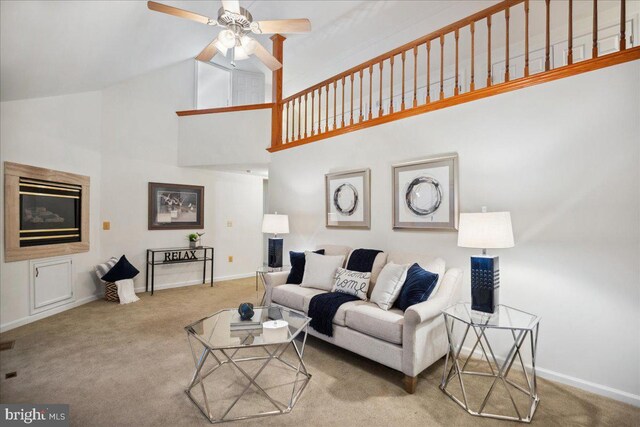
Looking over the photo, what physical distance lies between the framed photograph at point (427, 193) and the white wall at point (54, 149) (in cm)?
415

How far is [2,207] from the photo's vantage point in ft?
10.8

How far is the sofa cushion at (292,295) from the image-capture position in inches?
122

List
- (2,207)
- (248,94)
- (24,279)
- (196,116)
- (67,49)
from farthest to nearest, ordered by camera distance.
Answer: (248,94) → (196,116) → (24,279) → (2,207) → (67,49)

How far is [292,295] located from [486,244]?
188 centimetres

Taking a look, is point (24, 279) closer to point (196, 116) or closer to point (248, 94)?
point (196, 116)

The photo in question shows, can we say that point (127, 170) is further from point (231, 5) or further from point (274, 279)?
point (231, 5)

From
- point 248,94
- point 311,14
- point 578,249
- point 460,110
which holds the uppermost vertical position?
point 311,14

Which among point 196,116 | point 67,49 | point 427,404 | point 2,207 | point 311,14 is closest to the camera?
point 427,404

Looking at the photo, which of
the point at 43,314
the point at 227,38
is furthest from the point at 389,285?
the point at 43,314

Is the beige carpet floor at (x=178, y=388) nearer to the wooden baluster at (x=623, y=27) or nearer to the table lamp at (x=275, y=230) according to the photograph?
the table lamp at (x=275, y=230)

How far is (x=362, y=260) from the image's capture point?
3266 millimetres

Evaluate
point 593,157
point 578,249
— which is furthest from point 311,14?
point 578,249

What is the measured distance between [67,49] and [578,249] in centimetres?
454

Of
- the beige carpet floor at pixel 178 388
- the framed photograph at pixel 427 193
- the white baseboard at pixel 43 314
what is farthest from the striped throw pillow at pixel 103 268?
the framed photograph at pixel 427 193
